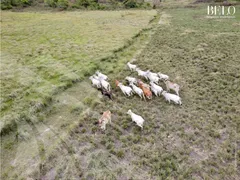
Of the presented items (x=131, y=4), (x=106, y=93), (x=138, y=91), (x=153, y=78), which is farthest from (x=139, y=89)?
(x=131, y=4)

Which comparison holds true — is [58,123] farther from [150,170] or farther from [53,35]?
[53,35]

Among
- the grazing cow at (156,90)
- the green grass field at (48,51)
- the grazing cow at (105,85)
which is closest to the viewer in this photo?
the grazing cow at (156,90)

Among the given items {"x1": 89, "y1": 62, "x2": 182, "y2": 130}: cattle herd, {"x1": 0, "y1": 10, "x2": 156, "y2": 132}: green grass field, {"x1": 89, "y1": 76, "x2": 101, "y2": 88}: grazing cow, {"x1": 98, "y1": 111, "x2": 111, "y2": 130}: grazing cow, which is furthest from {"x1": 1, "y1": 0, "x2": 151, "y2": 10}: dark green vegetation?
{"x1": 98, "y1": 111, "x2": 111, "y2": 130}: grazing cow

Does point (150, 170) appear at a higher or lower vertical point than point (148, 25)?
lower

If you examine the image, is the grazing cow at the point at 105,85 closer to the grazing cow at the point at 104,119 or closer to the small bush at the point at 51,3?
the grazing cow at the point at 104,119

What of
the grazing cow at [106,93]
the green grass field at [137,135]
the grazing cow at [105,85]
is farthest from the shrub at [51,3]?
the grazing cow at [106,93]

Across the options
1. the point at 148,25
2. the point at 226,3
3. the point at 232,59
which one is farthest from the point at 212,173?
the point at 226,3

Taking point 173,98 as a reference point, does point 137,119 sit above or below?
below

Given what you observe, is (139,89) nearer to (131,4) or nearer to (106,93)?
(106,93)

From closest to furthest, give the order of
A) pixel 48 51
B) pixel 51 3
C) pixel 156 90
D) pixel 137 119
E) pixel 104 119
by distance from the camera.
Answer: pixel 137 119 → pixel 104 119 → pixel 156 90 → pixel 48 51 → pixel 51 3
